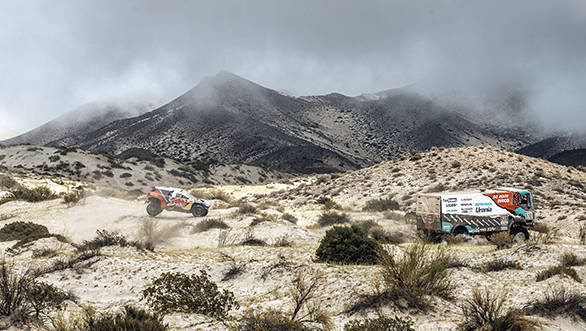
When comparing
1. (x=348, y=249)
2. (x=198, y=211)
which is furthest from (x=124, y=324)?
(x=198, y=211)

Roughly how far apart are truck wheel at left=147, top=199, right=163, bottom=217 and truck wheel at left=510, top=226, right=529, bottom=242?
667 inches

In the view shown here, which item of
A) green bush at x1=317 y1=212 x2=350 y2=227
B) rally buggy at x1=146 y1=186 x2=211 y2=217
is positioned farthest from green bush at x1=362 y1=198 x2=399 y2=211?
rally buggy at x1=146 y1=186 x2=211 y2=217

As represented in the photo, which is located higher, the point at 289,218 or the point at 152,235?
the point at 152,235

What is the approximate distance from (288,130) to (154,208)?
374 feet

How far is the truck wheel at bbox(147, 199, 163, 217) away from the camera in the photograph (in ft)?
63.1

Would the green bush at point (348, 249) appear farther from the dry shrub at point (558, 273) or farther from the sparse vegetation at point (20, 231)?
the sparse vegetation at point (20, 231)

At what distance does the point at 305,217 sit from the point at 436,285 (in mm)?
16918

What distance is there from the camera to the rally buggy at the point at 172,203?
762 inches

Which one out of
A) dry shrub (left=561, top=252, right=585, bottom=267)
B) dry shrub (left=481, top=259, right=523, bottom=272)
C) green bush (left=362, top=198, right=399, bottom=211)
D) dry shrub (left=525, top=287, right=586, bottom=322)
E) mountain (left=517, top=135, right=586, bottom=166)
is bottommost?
mountain (left=517, top=135, right=586, bottom=166)

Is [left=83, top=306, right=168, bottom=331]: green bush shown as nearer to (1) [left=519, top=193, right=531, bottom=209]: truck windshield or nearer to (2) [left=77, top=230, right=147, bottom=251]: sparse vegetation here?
(2) [left=77, top=230, right=147, bottom=251]: sparse vegetation

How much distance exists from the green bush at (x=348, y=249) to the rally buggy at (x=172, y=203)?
446 inches

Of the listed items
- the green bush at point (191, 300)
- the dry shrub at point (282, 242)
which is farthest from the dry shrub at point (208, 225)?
the green bush at point (191, 300)

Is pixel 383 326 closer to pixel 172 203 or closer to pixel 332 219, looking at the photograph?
pixel 332 219

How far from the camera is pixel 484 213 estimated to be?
1482cm
